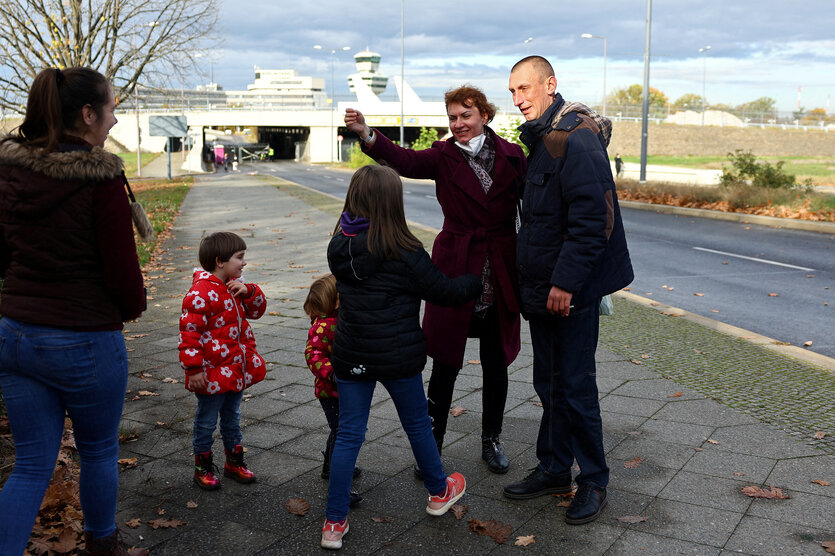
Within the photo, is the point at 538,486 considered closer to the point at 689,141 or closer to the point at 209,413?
the point at 209,413

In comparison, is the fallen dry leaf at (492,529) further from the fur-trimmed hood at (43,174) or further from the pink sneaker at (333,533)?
the fur-trimmed hood at (43,174)

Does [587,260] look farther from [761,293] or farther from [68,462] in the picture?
[761,293]

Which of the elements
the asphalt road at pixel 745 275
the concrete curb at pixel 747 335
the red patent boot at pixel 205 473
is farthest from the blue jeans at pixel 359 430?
the asphalt road at pixel 745 275

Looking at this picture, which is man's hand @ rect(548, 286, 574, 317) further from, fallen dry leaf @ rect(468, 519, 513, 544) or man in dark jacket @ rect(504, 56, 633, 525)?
fallen dry leaf @ rect(468, 519, 513, 544)

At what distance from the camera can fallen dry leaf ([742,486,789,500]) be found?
3.61 metres

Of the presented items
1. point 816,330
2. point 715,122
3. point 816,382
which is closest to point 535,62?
A: point 816,382

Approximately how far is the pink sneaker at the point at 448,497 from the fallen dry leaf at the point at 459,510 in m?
0.05

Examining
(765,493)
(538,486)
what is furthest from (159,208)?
(765,493)

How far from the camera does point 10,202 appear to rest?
2.56 m

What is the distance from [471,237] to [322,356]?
95cm

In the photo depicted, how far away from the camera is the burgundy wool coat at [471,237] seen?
3822 millimetres

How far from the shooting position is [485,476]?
3963 mm

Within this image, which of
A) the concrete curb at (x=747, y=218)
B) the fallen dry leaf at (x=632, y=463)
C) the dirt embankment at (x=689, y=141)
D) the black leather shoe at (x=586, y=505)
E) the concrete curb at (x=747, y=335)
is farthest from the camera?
the dirt embankment at (x=689, y=141)

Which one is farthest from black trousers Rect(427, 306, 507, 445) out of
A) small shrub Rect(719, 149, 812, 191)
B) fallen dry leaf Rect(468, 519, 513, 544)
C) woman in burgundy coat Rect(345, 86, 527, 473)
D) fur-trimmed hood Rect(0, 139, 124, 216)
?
small shrub Rect(719, 149, 812, 191)
